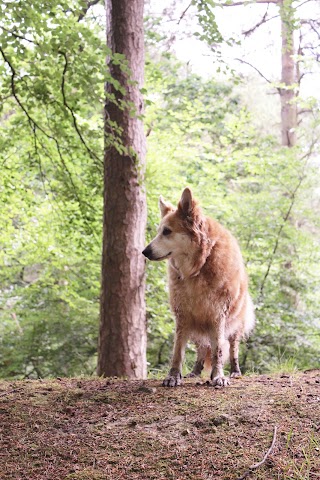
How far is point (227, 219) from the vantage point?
9273 mm

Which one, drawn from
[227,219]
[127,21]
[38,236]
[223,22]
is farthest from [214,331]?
[223,22]

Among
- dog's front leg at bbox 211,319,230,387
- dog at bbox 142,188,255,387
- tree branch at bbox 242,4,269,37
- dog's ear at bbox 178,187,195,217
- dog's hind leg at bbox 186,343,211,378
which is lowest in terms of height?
dog's hind leg at bbox 186,343,211,378

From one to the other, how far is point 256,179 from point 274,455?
292 inches

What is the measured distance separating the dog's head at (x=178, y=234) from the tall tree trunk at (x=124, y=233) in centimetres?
130

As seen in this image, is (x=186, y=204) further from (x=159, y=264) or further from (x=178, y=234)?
(x=159, y=264)

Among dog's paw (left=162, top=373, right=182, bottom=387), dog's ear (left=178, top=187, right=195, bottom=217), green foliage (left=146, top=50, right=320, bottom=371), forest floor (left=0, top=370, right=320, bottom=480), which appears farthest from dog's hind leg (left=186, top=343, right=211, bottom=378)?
green foliage (left=146, top=50, right=320, bottom=371)

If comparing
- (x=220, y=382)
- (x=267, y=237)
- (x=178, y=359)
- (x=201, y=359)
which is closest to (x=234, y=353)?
(x=201, y=359)

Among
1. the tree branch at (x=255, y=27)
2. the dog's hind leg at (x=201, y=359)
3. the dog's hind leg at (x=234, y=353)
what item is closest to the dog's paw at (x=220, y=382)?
the dog's hind leg at (x=201, y=359)

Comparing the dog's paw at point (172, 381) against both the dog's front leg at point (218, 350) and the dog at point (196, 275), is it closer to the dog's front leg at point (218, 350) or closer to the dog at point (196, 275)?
the dog at point (196, 275)

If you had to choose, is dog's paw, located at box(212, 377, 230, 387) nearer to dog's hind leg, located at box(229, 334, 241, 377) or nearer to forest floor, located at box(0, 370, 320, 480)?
forest floor, located at box(0, 370, 320, 480)

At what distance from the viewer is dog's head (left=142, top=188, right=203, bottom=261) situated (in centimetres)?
407

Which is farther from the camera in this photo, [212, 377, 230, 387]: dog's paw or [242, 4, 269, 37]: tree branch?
[242, 4, 269, 37]: tree branch

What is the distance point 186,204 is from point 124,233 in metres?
1.61

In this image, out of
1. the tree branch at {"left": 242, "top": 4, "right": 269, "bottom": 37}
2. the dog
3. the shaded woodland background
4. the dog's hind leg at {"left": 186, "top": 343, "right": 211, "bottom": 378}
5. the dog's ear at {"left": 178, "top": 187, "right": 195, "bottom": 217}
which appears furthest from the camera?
the tree branch at {"left": 242, "top": 4, "right": 269, "bottom": 37}
